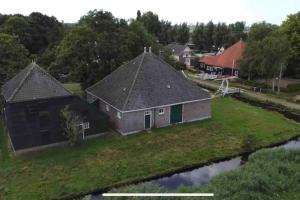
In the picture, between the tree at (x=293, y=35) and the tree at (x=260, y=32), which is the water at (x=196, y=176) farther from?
the tree at (x=293, y=35)

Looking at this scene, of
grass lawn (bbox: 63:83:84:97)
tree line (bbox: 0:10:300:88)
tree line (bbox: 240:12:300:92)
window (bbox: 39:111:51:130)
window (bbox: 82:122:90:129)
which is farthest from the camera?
grass lawn (bbox: 63:83:84:97)

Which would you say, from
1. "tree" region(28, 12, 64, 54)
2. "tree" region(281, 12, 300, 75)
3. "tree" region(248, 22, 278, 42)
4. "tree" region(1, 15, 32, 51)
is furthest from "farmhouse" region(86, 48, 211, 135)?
"tree" region(28, 12, 64, 54)

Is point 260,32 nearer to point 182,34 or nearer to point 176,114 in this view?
point 176,114

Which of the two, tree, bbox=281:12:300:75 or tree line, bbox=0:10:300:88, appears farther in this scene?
tree, bbox=281:12:300:75

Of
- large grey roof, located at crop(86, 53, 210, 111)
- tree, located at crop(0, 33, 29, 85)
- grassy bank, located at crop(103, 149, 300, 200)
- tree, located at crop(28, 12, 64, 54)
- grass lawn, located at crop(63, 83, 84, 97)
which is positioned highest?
tree, located at crop(28, 12, 64, 54)

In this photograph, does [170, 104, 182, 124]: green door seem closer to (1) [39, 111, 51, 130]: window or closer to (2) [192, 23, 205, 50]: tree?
(1) [39, 111, 51, 130]: window

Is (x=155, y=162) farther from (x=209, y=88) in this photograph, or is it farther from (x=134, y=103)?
(x=209, y=88)

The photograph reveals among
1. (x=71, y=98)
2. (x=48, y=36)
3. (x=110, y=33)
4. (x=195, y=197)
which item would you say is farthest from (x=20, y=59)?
(x=195, y=197)
